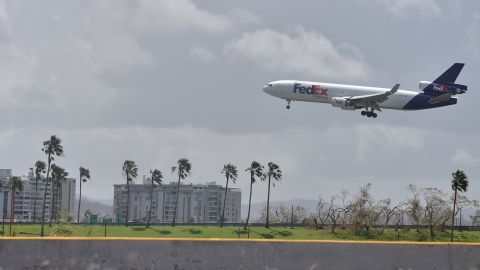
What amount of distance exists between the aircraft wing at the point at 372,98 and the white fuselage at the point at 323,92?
1.27 m

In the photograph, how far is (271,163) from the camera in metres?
166

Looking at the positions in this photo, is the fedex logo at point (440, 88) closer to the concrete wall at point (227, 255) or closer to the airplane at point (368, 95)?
the airplane at point (368, 95)

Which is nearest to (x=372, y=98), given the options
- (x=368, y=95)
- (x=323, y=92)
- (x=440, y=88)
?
(x=368, y=95)

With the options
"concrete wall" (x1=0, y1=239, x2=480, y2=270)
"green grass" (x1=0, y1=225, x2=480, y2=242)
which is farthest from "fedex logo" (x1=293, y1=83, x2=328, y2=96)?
"concrete wall" (x1=0, y1=239, x2=480, y2=270)

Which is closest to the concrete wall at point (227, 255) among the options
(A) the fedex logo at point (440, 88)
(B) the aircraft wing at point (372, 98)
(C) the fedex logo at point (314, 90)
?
(B) the aircraft wing at point (372, 98)

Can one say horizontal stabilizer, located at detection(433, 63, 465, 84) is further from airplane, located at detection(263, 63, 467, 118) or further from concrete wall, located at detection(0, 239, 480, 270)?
concrete wall, located at detection(0, 239, 480, 270)

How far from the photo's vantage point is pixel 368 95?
92438mm

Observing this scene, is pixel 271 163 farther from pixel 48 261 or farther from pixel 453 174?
pixel 48 261

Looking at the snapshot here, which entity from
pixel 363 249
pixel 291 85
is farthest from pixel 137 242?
pixel 291 85

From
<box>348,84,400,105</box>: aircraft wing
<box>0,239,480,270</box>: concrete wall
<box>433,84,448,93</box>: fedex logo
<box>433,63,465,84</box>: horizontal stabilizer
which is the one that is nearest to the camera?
<box>0,239,480,270</box>: concrete wall

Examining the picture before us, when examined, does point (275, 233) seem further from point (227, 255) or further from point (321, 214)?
point (227, 255)

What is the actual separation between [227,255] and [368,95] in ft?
255

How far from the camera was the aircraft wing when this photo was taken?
3573 inches

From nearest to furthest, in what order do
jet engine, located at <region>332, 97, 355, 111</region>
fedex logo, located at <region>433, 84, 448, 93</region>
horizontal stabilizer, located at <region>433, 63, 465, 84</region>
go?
jet engine, located at <region>332, 97, 355, 111</region> < fedex logo, located at <region>433, 84, 448, 93</region> < horizontal stabilizer, located at <region>433, 63, 465, 84</region>
